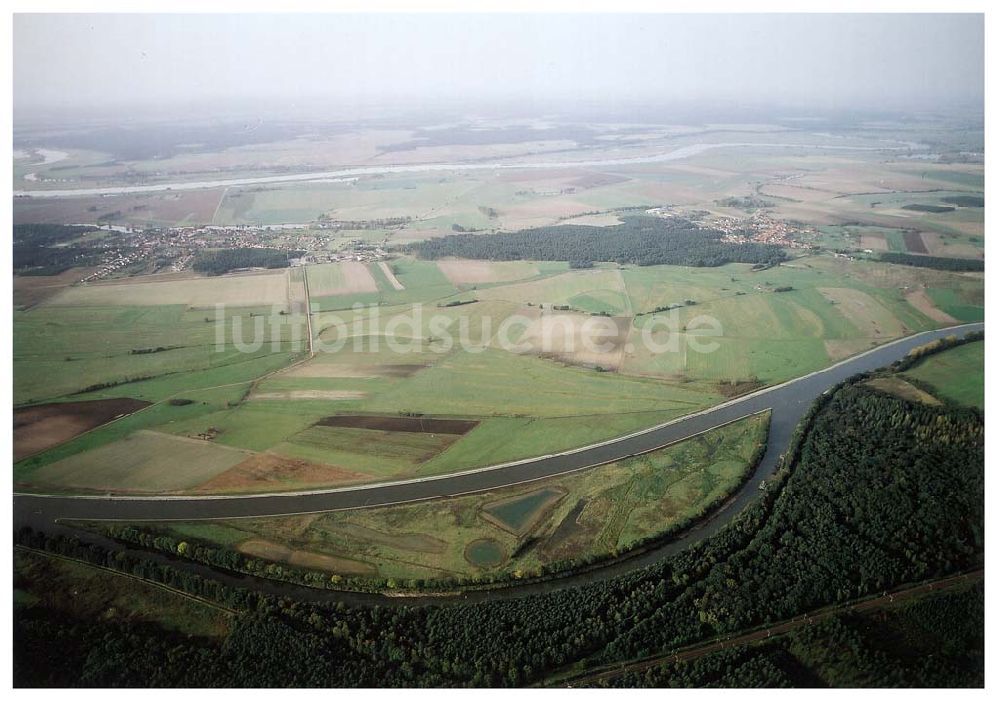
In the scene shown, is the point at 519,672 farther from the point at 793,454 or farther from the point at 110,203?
the point at 110,203

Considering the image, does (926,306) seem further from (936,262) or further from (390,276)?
(390,276)

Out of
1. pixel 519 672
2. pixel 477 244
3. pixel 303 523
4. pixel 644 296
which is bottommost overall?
pixel 519 672

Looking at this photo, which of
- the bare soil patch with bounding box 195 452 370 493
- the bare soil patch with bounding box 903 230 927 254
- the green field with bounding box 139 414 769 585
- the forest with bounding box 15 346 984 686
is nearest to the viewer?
the forest with bounding box 15 346 984 686

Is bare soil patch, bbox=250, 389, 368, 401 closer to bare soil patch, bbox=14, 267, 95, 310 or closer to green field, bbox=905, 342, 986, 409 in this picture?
bare soil patch, bbox=14, 267, 95, 310

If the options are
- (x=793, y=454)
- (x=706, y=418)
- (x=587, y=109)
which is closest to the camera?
(x=793, y=454)

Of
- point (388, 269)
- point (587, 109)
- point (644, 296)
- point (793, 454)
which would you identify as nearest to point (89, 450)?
point (388, 269)

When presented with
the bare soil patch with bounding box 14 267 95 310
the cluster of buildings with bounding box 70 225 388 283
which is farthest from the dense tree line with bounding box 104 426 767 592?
the cluster of buildings with bounding box 70 225 388 283

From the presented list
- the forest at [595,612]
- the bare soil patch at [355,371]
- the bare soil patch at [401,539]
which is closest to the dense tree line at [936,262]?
the forest at [595,612]
